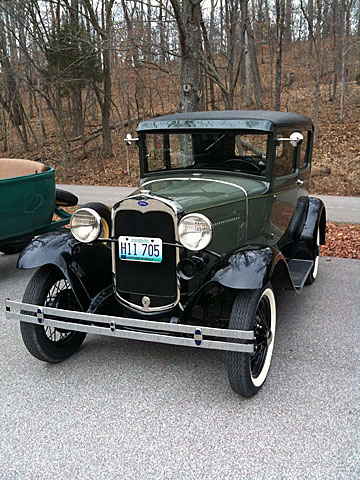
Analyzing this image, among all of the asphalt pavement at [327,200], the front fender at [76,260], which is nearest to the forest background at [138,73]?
the asphalt pavement at [327,200]

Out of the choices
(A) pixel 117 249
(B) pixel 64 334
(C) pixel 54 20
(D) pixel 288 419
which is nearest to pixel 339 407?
(D) pixel 288 419

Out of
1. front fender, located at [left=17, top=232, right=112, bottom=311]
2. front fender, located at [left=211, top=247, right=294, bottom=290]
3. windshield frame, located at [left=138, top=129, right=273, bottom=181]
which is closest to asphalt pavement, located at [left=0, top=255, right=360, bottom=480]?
front fender, located at [left=17, top=232, right=112, bottom=311]

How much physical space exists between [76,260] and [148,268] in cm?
67

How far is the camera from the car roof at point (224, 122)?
3932mm

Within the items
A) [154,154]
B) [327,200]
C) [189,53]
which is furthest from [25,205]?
[327,200]

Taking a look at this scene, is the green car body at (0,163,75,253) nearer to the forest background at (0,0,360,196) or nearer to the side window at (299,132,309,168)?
the side window at (299,132,309,168)

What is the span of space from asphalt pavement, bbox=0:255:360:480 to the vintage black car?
0.76 feet

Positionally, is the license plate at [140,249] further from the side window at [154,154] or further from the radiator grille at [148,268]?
the side window at [154,154]

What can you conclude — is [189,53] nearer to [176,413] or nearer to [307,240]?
[307,240]

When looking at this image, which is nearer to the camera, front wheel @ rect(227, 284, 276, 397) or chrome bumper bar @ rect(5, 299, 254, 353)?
chrome bumper bar @ rect(5, 299, 254, 353)

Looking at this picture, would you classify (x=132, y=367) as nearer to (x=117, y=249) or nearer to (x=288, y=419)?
(x=117, y=249)

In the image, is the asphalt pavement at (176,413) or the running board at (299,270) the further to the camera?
the running board at (299,270)

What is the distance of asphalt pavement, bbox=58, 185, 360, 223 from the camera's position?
28.7ft

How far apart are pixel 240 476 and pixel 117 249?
1682mm
